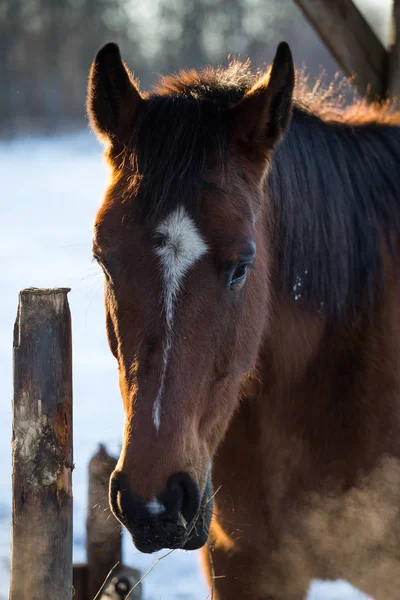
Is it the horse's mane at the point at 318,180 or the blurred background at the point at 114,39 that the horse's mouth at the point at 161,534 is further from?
the blurred background at the point at 114,39

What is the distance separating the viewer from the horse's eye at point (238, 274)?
6.98 ft

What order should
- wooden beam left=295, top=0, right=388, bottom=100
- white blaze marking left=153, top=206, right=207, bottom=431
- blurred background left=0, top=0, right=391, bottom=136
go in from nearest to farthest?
white blaze marking left=153, top=206, right=207, bottom=431
wooden beam left=295, top=0, right=388, bottom=100
blurred background left=0, top=0, right=391, bottom=136

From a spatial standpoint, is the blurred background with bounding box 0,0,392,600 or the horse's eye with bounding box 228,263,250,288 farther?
the blurred background with bounding box 0,0,392,600

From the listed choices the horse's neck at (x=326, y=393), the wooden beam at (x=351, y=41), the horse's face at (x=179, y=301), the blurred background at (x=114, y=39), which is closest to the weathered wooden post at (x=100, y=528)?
the horse's neck at (x=326, y=393)

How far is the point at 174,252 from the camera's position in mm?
2041

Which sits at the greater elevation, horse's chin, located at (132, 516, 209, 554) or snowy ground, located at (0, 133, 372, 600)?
snowy ground, located at (0, 133, 372, 600)

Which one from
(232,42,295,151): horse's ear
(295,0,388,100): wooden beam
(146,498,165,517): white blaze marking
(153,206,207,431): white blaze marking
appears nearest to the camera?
(146,498,165,517): white blaze marking

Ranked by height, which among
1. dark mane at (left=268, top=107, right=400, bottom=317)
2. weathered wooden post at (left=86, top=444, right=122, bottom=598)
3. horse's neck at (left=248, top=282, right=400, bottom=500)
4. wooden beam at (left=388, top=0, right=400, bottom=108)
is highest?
wooden beam at (left=388, top=0, right=400, bottom=108)

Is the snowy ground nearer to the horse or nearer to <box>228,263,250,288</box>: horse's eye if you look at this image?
the horse

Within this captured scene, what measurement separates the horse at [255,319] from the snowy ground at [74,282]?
0.39m

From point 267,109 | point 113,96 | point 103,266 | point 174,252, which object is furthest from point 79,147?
point 174,252

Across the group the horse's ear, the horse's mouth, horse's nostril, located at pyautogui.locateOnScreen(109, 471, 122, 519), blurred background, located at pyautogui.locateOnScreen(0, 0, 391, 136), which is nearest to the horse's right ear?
the horse's ear

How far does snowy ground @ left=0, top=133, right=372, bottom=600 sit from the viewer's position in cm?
397

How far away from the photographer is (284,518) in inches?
109
